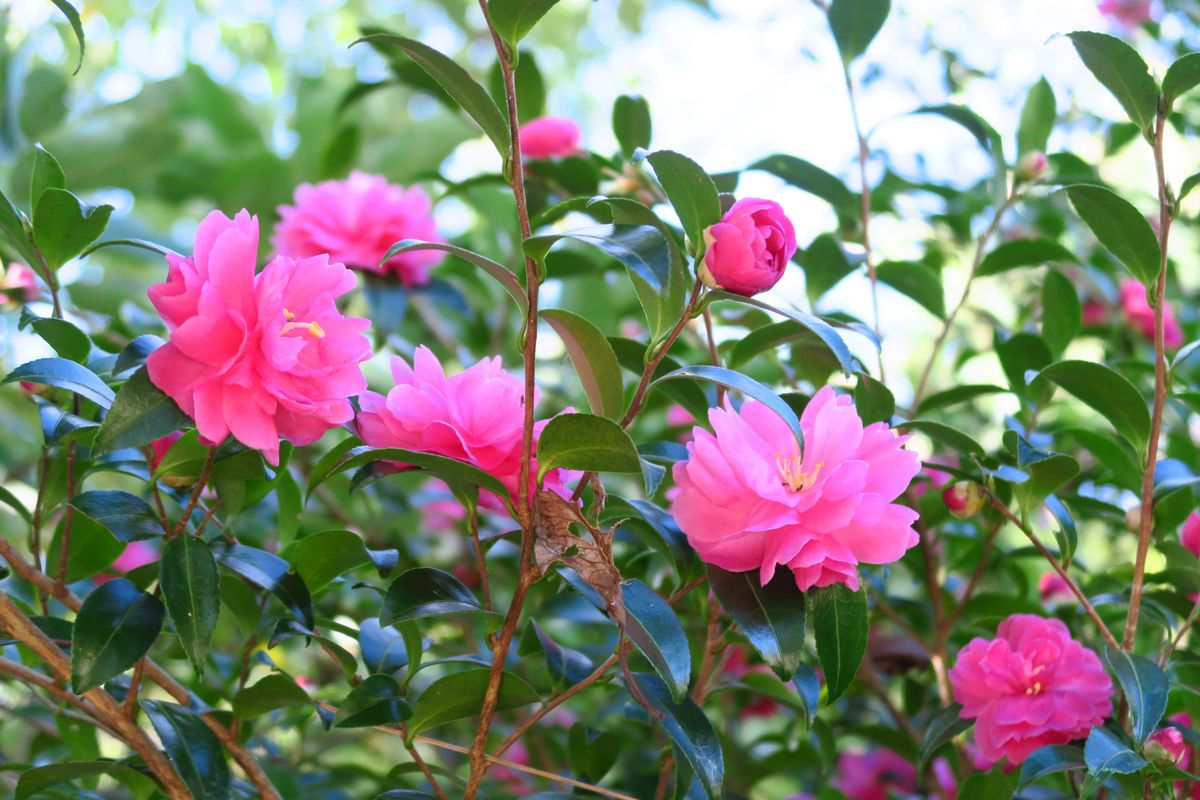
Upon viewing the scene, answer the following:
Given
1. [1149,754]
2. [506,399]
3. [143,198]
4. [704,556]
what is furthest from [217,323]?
[143,198]

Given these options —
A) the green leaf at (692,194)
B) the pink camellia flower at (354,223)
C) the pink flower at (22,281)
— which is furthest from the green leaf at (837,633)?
the pink flower at (22,281)

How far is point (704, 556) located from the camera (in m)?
0.71

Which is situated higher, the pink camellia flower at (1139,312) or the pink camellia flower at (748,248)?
the pink camellia flower at (748,248)

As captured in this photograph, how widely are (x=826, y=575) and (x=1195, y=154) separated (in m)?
1.90

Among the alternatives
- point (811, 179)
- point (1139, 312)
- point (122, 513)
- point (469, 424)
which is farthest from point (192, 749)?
point (1139, 312)

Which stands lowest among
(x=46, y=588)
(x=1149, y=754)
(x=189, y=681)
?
(x=189, y=681)

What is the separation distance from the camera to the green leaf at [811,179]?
1.03 meters

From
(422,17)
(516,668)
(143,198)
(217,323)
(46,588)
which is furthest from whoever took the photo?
(422,17)

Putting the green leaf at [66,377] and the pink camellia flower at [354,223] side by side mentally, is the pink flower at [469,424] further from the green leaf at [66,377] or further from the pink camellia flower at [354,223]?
the pink camellia flower at [354,223]

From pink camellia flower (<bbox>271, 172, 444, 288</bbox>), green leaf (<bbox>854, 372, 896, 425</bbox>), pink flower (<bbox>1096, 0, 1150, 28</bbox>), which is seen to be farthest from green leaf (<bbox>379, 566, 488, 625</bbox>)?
pink flower (<bbox>1096, 0, 1150, 28</bbox>)

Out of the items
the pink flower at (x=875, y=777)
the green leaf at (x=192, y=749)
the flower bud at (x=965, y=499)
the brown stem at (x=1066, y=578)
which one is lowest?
the pink flower at (x=875, y=777)

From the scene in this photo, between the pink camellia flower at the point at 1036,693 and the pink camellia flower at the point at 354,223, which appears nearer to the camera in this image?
the pink camellia flower at the point at 1036,693

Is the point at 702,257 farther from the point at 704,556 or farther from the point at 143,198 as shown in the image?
the point at 143,198

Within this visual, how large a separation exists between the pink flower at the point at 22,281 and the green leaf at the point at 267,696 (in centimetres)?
57
